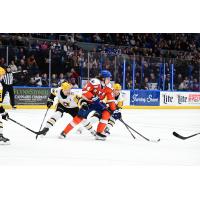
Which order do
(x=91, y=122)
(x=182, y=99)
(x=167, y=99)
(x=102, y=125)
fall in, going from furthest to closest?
(x=182, y=99)
(x=167, y=99)
(x=91, y=122)
(x=102, y=125)

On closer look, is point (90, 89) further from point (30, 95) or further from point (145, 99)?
point (145, 99)

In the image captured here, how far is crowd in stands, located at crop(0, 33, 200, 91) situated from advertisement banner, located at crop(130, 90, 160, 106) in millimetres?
220

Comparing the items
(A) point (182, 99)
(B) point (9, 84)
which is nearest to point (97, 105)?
(B) point (9, 84)

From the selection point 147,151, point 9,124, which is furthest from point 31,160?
point 9,124

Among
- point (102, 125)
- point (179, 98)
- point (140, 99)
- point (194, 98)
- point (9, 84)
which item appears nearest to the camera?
point (102, 125)

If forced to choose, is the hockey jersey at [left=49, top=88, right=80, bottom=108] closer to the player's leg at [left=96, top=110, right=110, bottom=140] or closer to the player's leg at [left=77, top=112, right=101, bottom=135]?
the player's leg at [left=77, top=112, right=101, bottom=135]

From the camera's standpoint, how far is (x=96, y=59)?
1328 cm

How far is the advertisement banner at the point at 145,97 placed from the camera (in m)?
14.6

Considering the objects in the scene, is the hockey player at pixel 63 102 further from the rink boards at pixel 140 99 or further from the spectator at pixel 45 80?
the spectator at pixel 45 80

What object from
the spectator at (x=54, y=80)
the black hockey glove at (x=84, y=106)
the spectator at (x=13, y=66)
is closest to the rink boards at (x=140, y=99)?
the spectator at (x=54, y=80)

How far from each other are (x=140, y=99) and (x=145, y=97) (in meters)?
0.18

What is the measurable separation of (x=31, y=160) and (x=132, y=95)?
9939mm

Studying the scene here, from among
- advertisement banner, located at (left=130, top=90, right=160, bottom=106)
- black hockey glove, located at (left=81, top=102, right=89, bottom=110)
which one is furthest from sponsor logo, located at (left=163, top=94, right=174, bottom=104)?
black hockey glove, located at (left=81, top=102, right=89, bottom=110)

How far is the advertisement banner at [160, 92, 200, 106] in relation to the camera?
15.2m
